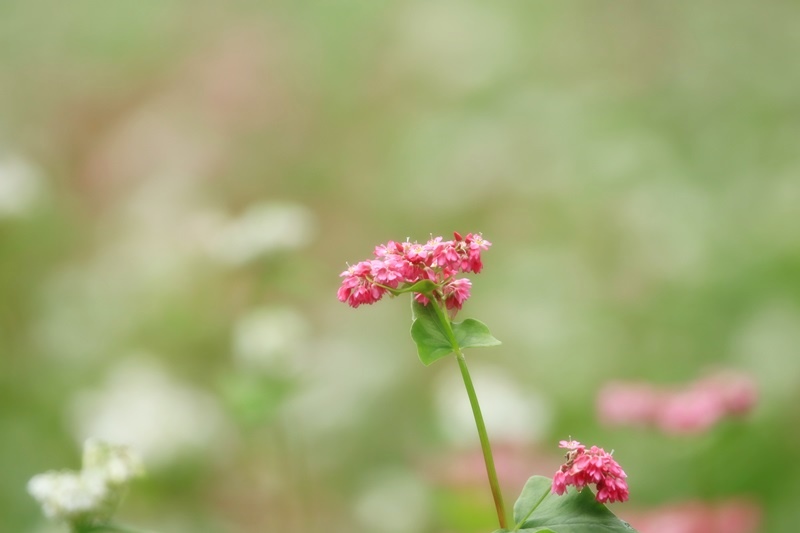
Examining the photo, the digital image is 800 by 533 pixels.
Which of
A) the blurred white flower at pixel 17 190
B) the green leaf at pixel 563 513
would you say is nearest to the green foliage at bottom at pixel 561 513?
the green leaf at pixel 563 513

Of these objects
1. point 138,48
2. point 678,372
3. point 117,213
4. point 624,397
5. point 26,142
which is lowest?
point 624,397

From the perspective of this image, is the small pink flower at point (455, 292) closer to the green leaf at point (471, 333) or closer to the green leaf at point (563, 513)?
the green leaf at point (471, 333)

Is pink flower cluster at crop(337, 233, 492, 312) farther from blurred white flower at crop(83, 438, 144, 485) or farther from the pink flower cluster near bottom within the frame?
the pink flower cluster near bottom

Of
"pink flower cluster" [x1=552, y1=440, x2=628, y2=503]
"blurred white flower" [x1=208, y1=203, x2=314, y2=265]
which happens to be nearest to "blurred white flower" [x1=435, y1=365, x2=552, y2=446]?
"blurred white flower" [x1=208, y1=203, x2=314, y2=265]

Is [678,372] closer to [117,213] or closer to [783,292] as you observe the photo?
[783,292]

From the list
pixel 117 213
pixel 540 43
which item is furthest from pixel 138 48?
pixel 540 43

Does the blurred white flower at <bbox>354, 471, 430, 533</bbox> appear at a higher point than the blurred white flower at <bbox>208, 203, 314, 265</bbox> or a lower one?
lower

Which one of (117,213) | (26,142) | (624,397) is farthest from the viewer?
(26,142)
